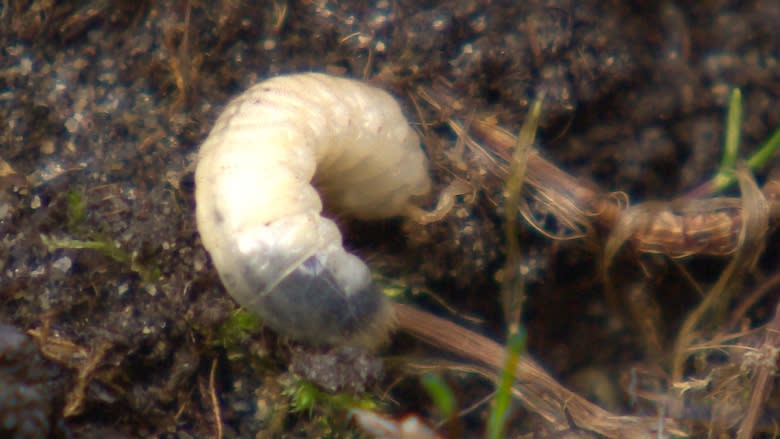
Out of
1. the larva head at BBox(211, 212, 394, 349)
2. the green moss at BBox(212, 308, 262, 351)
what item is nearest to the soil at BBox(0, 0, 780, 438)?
the green moss at BBox(212, 308, 262, 351)

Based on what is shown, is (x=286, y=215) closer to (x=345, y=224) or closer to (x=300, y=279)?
(x=300, y=279)

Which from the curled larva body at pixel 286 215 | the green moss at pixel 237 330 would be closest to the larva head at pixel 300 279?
the curled larva body at pixel 286 215

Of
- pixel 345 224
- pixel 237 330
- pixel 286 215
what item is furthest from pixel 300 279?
pixel 345 224

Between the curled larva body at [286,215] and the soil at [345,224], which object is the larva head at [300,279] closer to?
the curled larva body at [286,215]

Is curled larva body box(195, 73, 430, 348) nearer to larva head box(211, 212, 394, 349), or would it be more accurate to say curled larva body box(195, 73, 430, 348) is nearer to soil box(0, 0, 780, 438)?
larva head box(211, 212, 394, 349)

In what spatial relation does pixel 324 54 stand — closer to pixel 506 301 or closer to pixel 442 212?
pixel 442 212

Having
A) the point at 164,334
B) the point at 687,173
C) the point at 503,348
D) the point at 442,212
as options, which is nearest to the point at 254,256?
the point at 164,334
